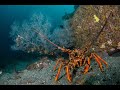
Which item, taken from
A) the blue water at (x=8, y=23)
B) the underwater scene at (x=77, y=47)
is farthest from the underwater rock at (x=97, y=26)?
the blue water at (x=8, y=23)

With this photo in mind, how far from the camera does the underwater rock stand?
7.74 metres

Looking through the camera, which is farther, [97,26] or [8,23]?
[8,23]

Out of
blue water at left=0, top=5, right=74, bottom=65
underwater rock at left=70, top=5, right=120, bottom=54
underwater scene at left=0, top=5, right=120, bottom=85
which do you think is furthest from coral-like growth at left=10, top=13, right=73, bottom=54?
blue water at left=0, top=5, right=74, bottom=65

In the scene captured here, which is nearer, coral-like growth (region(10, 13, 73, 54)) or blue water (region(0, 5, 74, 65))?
coral-like growth (region(10, 13, 73, 54))

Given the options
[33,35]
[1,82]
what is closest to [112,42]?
[33,35]

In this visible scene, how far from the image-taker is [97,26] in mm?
8172

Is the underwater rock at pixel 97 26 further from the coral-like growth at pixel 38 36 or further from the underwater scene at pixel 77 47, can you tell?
the coral-like growth at pixel 38 36

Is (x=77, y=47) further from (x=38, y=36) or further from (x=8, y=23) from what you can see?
(x=8, y=23)

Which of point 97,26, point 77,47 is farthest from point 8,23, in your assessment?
point 97,26

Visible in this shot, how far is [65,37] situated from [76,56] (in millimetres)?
2973

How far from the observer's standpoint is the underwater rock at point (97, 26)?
25.4 ft

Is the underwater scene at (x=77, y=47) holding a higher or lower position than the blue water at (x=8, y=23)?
lower

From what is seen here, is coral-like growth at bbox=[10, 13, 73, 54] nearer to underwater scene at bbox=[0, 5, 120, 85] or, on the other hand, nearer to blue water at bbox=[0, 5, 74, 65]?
underwater scene at bbox=[0, 5, 120, 85]

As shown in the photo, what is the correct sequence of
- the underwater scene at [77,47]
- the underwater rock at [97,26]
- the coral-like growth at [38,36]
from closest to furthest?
the underwater scene at [77,47] → the underwater rock at [97,26] → the coral-like growth at [38,36]
